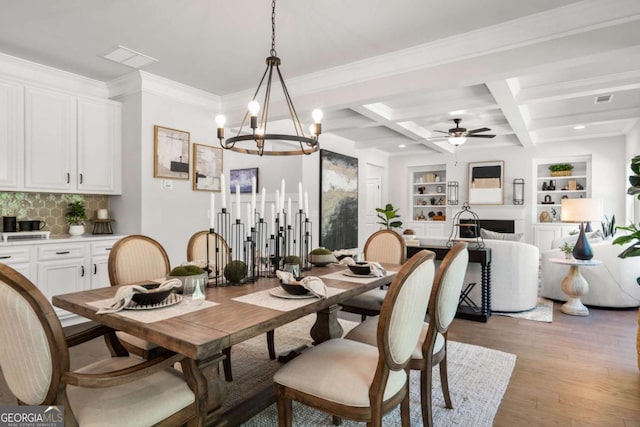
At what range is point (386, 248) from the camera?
3.24 m

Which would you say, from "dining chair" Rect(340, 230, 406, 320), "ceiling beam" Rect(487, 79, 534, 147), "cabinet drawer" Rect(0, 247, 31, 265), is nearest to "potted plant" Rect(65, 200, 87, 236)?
"cabinet drawer" Rect(0, 247, 31, 265)

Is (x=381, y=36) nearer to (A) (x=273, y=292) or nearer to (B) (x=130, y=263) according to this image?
(A) (x=273, y=292)

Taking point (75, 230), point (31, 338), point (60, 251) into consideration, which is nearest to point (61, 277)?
point (60, 251)

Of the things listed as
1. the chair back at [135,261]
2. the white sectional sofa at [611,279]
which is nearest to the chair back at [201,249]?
the chair back at [135,261]

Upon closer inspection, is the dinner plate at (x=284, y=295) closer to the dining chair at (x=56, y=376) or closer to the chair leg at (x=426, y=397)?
the dining chair at (x=56, y=376)

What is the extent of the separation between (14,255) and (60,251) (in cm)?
35

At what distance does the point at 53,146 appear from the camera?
12.3 ft

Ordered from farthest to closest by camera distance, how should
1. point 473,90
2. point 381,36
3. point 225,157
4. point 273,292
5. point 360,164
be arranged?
point 360,164, point 225,157, point 473,90, point 381,36, point 273,292

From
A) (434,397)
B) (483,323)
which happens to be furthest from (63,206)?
(483,323)

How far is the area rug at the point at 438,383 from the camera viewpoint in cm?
204

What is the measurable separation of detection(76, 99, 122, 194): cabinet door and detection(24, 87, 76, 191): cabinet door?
82 mm

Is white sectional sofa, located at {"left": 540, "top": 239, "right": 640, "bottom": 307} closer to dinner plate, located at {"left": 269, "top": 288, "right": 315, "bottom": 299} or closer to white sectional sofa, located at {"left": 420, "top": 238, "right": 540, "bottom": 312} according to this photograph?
white sectional sofa, located at {"left": 420, "top": 238, "right": 540, "bottom": 312}

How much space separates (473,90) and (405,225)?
5298 millimetres

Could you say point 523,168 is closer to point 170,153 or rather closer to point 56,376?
point 170,153
